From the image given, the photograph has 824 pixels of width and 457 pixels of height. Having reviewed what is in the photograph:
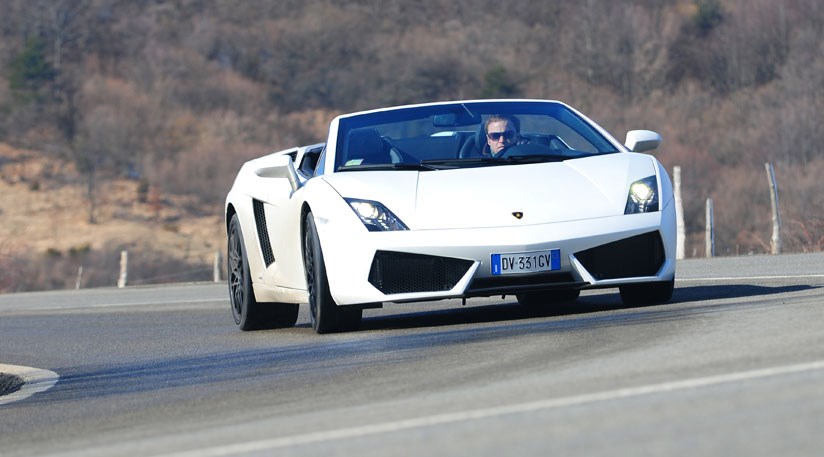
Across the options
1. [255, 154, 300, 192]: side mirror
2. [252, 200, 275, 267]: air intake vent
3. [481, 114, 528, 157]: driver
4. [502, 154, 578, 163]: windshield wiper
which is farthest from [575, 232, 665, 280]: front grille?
[252, 200, 275, 267]: air intake vent

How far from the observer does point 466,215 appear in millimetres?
9617

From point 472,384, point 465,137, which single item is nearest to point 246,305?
point 465,137

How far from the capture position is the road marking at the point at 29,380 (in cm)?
920

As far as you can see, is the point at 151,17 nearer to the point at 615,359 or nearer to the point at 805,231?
the point at 805,231

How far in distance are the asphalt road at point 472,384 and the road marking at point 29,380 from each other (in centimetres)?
9

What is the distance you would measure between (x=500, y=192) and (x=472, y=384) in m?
2.98

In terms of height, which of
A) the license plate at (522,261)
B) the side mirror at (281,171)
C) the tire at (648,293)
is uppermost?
the side mirror at (281,171)

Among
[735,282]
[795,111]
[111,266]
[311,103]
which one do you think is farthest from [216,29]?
[735,282]

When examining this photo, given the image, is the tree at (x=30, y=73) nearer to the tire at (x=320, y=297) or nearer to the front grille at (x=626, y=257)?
the tire at (x=320, y=297)

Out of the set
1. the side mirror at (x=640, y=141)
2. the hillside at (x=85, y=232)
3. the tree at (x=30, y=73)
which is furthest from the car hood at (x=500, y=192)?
the tree at (x=30, y=73)

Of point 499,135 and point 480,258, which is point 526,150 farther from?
point 480,258

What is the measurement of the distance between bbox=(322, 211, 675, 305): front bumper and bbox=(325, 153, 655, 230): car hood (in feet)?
0.26

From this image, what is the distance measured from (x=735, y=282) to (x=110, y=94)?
92.9 metres

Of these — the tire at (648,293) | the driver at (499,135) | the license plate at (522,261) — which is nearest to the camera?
the license plate at (522,261)
